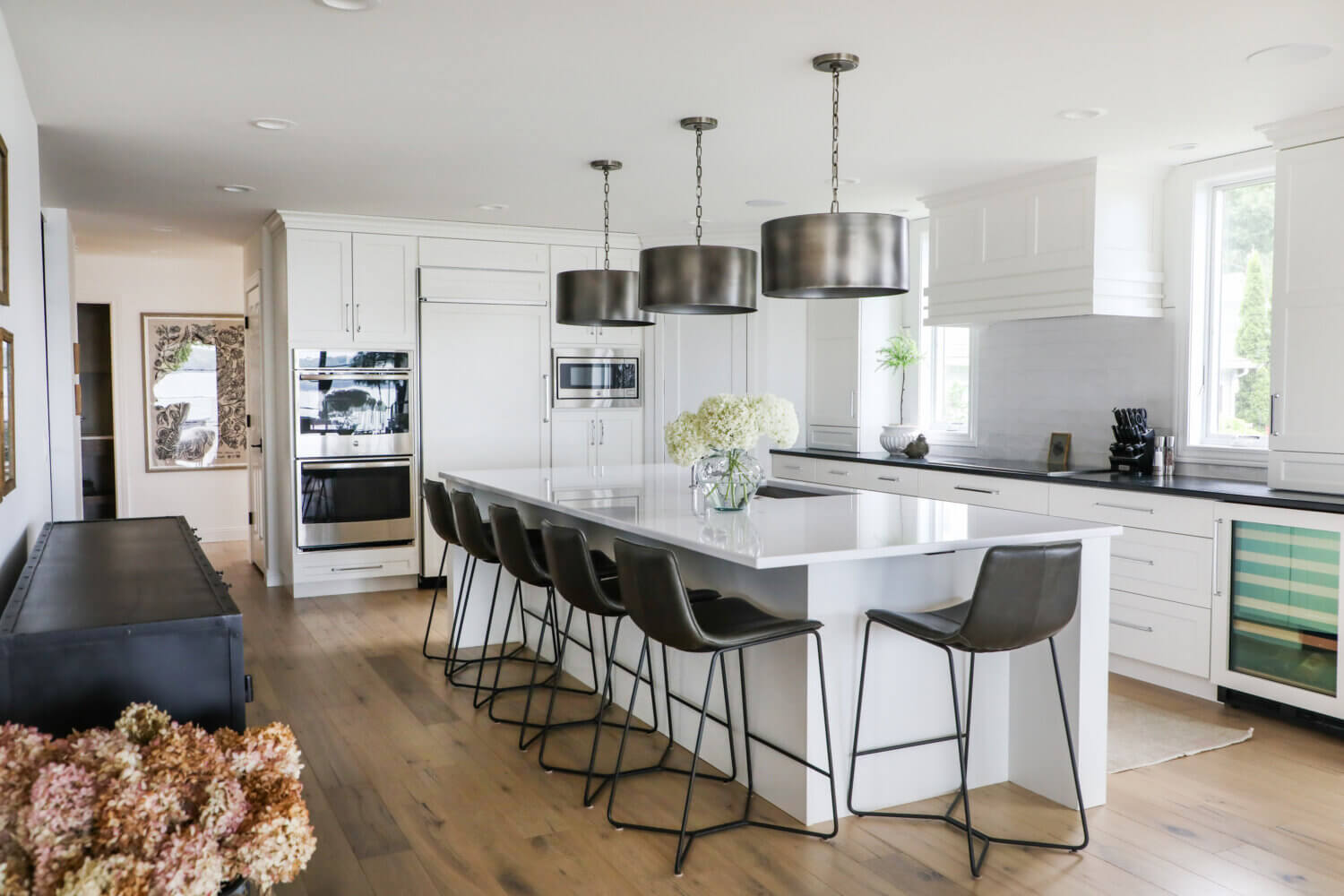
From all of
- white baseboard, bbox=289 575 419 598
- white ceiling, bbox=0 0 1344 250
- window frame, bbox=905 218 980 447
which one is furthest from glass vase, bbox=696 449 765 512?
white baseboard, bbox=289 575 419 598

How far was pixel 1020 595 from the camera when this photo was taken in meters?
2.62

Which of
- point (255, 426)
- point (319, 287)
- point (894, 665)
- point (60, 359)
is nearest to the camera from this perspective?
point (894, 665)

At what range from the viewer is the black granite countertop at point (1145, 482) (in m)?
3.78

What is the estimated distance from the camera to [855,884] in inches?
102

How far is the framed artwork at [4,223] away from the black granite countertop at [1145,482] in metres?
4.09

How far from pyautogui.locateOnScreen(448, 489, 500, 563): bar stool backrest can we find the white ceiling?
152cm

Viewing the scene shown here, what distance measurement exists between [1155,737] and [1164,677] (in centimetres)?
73

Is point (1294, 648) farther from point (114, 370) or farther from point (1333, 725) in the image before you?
point (114, 370)

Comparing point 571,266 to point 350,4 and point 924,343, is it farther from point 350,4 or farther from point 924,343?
point 350,4

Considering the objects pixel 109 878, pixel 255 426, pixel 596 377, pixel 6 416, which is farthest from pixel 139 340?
pixel 109 878

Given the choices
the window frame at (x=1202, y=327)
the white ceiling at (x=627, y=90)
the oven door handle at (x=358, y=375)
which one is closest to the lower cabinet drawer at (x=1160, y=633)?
the window frame at (x=1202, y=327)

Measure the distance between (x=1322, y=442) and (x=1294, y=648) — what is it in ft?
2.72

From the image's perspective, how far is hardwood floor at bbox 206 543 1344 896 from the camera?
2609 millimetres

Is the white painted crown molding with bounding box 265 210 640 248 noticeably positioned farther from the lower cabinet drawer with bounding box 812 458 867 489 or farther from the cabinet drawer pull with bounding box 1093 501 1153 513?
the cabinet drawer pull with bounding box 1093 501 1153 513
